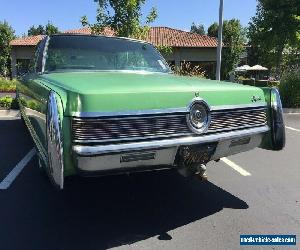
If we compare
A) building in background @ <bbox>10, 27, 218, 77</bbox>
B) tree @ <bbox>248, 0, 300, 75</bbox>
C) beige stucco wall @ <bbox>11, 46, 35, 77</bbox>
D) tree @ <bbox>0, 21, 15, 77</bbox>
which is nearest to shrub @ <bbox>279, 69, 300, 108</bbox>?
tree @ <bbox>248, 0, 300, 75</bbox>

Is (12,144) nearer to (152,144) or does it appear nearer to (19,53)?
(152,144)

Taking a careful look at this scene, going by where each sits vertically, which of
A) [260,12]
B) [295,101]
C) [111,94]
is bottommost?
[295,101]

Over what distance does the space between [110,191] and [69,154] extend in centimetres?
174

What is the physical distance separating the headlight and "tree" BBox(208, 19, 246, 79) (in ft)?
114

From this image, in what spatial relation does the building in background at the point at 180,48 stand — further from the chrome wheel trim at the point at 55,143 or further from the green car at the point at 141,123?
the chrome wheel trim at the point at 55,143

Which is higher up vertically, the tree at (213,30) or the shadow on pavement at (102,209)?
the tree at (213,30)

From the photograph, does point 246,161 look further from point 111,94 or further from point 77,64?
point 111,94

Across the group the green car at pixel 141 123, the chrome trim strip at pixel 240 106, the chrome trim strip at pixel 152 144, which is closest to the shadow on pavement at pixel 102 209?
the green car at pixel 141 123

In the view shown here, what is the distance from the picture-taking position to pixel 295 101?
590 inches

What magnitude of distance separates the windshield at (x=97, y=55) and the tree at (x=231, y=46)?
108ft

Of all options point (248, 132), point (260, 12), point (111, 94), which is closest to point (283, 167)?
point (248, 132)

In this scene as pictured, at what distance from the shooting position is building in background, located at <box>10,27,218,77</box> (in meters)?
34.9

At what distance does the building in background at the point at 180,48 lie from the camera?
114 ft

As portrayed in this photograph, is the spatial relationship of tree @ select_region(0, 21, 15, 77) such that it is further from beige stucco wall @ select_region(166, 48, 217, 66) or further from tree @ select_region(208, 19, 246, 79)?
tree @ select_region(208, 19, 246, 79)
